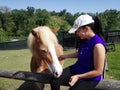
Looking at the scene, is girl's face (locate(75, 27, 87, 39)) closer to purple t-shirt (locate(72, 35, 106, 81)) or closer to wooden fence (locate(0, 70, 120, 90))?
purple t-shirt (locate(72, 35, 106, 81))

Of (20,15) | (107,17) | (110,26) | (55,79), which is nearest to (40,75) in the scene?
(55,79)

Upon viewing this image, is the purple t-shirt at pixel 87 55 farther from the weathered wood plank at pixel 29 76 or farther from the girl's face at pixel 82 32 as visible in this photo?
the weathered wood plank at pixel 29 76

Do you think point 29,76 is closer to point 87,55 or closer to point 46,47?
point 46,47

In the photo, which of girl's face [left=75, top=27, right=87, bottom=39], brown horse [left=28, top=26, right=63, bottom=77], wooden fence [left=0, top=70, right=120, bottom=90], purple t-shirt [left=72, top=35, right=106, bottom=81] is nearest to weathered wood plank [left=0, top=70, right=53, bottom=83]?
wooden fence [left=0, top=70, right=120, bottom=90]

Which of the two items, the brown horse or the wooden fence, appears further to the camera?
the brown horse

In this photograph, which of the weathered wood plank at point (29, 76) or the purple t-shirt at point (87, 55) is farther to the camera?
the weathered wood plank at point (29, 76)

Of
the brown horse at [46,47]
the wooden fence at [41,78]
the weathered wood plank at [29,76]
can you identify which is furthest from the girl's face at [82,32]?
the weathered wood plank at [29,76]

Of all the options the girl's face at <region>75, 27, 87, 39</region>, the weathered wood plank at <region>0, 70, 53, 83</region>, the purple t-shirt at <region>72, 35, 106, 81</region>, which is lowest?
the weathered wood plank at <region>0, 70, 53, 83</region>

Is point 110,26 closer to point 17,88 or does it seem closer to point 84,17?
point 17,88

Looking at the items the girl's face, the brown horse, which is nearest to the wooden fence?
the brown horse

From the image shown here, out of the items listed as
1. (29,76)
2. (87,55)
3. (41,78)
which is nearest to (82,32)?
(87,55)

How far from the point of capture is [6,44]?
2875 centimetres

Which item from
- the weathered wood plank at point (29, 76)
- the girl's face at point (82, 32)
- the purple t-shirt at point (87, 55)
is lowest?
the weathered wood plank at point (29, 76)

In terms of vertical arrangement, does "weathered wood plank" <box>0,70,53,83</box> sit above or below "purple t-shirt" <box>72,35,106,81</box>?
below
